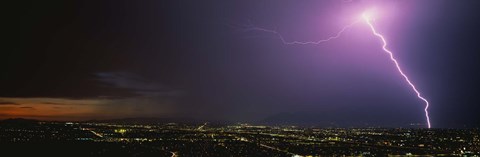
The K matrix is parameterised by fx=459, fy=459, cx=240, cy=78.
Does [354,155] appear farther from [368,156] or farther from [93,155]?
[93,155]

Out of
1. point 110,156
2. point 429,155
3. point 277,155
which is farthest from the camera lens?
point 429,155

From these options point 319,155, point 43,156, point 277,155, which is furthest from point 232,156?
point 43,156

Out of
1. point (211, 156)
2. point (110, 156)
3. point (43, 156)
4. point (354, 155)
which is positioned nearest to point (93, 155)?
point (110, 156)

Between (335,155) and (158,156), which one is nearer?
(158,156)

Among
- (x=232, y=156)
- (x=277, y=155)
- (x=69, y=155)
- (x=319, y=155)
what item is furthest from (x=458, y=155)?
(x=69, y=155)

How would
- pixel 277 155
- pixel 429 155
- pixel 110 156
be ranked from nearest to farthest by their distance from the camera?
1. pixel 110 156
2. pixel 277 155
3. pixel 429 155

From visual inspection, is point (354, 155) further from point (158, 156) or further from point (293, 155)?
point (158, 156)

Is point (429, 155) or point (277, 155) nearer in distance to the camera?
point (277, 155)
